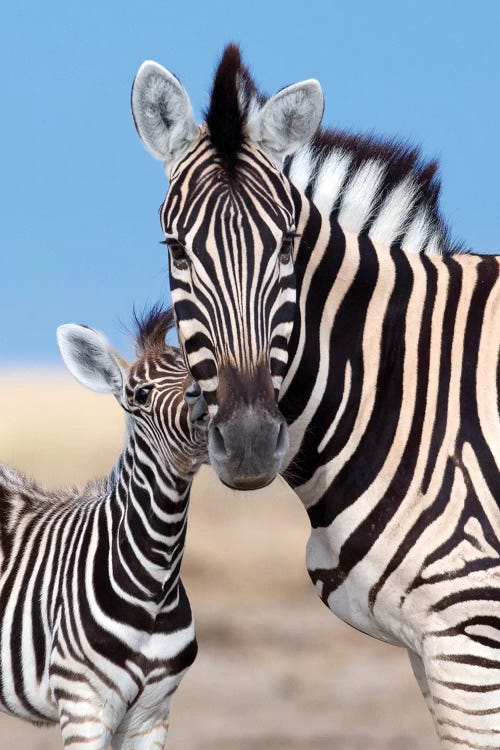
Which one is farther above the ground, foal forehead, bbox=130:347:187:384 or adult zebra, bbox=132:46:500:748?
adult zebra, bbox=132:46:500:748

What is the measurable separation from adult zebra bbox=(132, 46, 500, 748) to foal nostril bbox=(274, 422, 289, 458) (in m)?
0.09

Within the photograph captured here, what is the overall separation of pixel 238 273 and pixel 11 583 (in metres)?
3.72

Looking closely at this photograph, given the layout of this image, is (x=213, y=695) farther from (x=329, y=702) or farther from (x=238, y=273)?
(x=238, y=273)

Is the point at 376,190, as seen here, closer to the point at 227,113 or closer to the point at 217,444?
the point at 227,113

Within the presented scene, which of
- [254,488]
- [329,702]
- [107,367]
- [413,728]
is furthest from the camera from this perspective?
[329,702]

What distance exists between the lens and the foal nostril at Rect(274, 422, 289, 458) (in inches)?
152

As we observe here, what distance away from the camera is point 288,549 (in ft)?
52.4

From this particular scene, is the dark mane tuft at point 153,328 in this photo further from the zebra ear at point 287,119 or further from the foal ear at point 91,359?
the zebra ear at point 287,119

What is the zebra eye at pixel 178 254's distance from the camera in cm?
410

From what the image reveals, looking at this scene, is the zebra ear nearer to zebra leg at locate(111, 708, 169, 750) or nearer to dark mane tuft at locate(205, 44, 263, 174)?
dark mane tuft at locate(205, 44, 263, 174)

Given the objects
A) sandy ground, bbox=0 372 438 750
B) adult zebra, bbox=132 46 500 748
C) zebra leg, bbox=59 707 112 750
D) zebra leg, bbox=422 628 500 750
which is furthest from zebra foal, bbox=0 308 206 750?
zebra leg, bbox=422 628 500 750

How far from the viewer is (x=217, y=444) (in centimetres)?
389

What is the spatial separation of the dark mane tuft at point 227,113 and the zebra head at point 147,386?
6.06ft

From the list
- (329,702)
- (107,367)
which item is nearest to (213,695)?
(329,702)
